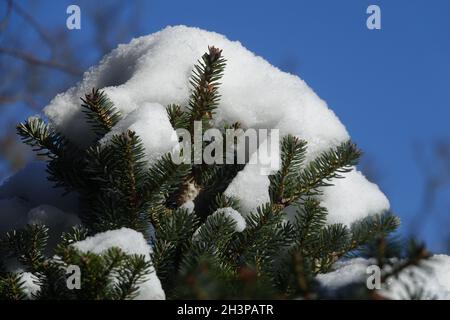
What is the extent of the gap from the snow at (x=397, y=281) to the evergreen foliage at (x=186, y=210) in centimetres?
7

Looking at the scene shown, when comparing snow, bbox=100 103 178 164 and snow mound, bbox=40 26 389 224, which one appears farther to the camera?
snow mound, bbox=40 26 389 224

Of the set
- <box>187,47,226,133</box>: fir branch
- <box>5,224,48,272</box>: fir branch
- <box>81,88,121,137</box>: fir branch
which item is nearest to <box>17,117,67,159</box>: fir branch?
<box>81,88,121,137</box>: fir branch

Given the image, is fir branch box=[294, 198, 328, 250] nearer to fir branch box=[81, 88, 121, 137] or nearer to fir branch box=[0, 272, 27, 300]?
fir branch box=[81, 88, 121, 137]

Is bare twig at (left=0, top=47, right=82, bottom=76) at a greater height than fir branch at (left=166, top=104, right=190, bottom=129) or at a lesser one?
greater

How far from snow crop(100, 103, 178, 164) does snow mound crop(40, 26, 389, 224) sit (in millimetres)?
36

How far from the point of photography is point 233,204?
5.32 ft

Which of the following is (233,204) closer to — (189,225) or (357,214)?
(189,225)

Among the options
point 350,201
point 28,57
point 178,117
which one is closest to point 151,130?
point 178,117

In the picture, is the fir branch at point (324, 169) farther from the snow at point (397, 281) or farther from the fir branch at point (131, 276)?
the fir branch at point (131, 276)

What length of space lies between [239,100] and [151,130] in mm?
334

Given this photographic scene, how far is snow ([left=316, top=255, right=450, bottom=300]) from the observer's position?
1.20 m

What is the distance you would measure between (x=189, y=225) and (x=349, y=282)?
0.47 m

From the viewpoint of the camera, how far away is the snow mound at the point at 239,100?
1.72m

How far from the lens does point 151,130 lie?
5.12ft
